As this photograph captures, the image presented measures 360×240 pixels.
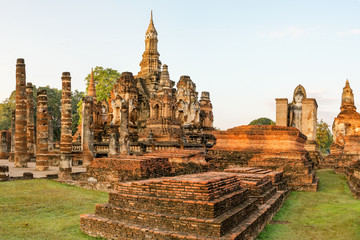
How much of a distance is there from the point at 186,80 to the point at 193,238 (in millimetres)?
26681

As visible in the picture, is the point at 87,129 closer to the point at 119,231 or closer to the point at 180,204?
the point at 119,231

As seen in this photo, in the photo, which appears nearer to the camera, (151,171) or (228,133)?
(151,171)

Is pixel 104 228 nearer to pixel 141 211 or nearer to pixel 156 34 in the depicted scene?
pixel 141 211

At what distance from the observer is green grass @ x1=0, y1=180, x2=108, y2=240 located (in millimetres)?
5359

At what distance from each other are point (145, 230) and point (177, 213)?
1.67 feet

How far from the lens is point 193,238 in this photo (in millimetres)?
4418

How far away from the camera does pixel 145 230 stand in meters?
4.77

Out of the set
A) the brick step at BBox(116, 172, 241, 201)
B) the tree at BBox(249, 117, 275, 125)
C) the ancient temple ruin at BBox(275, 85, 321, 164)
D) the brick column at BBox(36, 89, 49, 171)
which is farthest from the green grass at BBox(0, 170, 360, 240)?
the tree at BBox(249, 117, 275, 125)

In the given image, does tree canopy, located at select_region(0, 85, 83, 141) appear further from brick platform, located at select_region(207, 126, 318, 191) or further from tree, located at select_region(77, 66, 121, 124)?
brick platform, located at select_region(207, 126, 318, 191)

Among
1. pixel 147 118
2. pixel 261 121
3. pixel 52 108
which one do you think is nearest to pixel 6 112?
pixel 52 108

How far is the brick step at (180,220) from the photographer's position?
4.48 meters

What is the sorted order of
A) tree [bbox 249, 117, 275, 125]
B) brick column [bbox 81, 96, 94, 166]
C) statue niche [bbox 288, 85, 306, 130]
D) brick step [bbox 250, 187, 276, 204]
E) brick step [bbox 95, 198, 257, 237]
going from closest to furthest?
brick step [bbox 95, 198, 257, 237] → brick step [bbox 250, 187, 276, 204] → brick column [bbox 81, 96, 94, 166] → statue niche [bbox 288, 85, 306, 130] → tree [bbox 249, 117, 275, 125]

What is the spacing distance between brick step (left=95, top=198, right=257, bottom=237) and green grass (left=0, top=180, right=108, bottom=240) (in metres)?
0.56

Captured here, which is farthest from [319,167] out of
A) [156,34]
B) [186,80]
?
[156,34]
